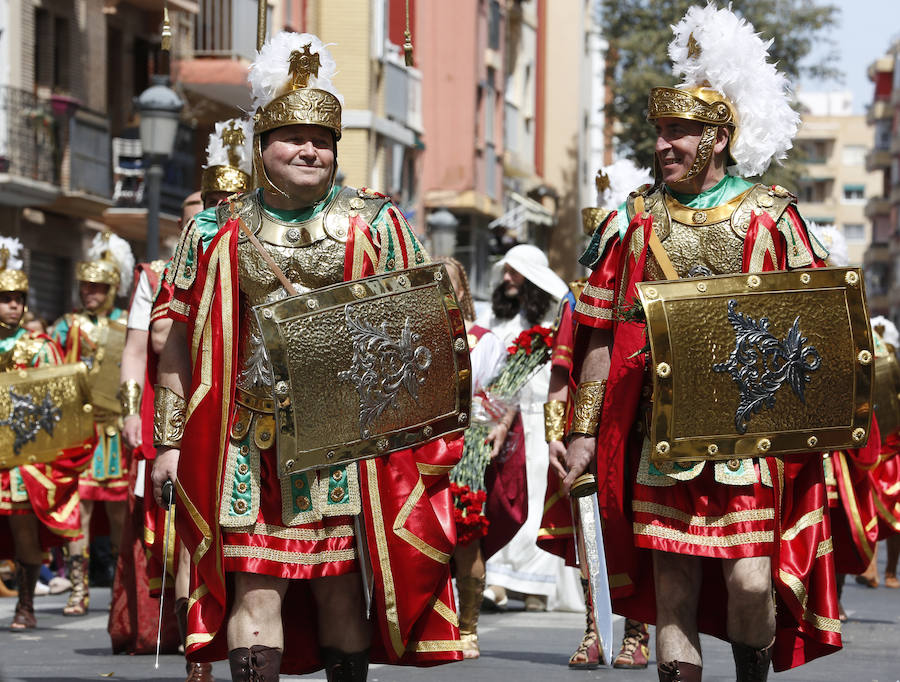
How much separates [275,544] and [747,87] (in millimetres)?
2320

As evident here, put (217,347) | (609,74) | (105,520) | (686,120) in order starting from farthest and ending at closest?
(609,74) < (105,520) < (686,120) < (217,347)

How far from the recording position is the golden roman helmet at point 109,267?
14477 mm

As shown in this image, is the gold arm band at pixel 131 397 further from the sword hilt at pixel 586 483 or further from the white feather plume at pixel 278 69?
the sword hilt at pixel 586 483

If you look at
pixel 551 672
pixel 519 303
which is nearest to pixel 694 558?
pixel 551 672

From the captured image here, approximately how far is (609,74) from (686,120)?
36.5 meters

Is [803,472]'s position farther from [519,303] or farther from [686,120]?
[519,303]

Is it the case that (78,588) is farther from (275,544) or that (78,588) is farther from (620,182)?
(275,544)

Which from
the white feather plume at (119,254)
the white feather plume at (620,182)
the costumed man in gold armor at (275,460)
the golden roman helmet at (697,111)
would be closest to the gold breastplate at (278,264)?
the costumed man in gold armor at (275,460)

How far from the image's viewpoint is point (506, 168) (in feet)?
167

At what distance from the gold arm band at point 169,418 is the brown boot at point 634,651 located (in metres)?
3.68

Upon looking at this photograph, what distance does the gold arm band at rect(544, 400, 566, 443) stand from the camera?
27.0ft

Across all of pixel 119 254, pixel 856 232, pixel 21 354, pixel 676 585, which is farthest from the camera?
pixel 856 232

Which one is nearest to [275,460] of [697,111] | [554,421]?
[554,421]

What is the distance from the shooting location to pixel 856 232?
5832 inches
